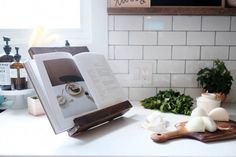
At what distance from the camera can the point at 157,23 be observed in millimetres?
1430

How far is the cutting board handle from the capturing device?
3.02ft

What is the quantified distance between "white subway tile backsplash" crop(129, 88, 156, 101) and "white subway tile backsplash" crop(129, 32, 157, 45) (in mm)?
248

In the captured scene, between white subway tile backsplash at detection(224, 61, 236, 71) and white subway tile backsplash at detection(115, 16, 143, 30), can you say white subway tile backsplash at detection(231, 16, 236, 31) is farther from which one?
white subway tile backsplash at detection(115, 16, 143, 30)

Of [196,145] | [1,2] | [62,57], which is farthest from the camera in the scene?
[1,2]

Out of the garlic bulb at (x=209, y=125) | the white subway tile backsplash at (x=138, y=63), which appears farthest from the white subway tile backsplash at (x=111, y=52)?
the garlic bulb at (x=209, y=125)

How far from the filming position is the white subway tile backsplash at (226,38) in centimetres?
143

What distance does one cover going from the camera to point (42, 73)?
0.94 m

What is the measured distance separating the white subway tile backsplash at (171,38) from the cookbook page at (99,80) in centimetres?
40

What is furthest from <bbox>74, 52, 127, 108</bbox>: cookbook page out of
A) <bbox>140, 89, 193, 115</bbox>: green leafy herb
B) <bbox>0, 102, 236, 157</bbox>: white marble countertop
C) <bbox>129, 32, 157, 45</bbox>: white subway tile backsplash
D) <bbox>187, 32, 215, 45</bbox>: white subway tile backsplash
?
<bbox>187, 32, 215, 45</bbox>: white subway tile backsplash

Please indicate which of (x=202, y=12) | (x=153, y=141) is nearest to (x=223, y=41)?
(x=202, y=12)

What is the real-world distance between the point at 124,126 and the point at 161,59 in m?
0.52

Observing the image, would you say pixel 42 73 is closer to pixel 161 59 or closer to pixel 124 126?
pixel 124 126

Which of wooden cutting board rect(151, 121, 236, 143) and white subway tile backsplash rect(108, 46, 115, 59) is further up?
white subway tile backsplash rect(108, 46, 115, 59)

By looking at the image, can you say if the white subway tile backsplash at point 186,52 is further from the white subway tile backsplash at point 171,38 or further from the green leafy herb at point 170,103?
the green leafy herb at point 170,103
